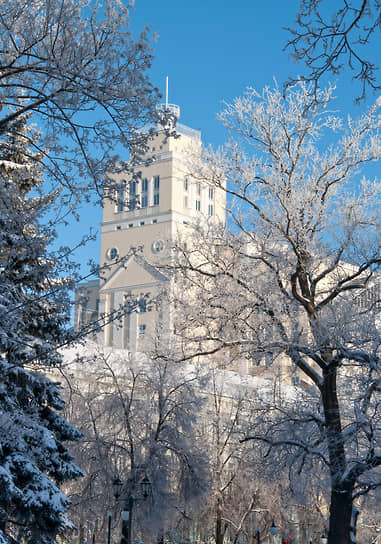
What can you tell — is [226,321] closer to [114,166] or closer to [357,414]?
[357,414]

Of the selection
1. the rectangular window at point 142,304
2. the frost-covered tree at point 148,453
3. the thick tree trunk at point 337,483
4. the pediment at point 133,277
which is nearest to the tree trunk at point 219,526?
the frost-covered tree at point 148,453

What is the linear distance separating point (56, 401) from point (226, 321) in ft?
13.3

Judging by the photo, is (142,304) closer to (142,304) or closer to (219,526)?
(142,304)

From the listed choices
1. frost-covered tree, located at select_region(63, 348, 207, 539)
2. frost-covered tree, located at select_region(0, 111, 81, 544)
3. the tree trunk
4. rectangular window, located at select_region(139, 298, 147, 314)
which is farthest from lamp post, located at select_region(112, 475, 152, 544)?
rectangular window, located at select_region(139, 298, 147, 314)

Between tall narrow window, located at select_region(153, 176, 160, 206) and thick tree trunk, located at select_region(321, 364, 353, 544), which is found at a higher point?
tall narrow window, located at select_region(153, 176, 160, 206)

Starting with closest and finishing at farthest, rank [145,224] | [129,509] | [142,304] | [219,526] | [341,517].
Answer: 1. [142,304]
2. [341,517]
3. [129,509]
4. [219,526]
5. [145,224]

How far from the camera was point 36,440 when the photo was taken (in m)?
14.5

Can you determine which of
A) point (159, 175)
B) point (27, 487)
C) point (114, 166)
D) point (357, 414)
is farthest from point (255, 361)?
point (159, 175)

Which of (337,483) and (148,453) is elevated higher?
(148,453)

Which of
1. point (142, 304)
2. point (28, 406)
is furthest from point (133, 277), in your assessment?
point (142, 304)

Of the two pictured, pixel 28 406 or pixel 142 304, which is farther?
pixel 28 406

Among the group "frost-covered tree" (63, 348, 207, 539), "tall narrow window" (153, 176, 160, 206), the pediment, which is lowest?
"frost-covered tree" (63, 348, 207, 539)

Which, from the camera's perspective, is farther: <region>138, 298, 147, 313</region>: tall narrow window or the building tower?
the building tower

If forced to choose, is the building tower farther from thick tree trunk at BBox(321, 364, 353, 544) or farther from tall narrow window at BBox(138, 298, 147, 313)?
tall narrow window at BBox(138, 298, 147, 313)
